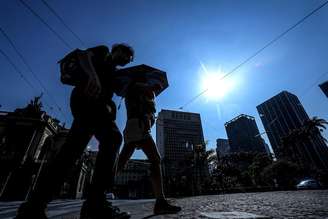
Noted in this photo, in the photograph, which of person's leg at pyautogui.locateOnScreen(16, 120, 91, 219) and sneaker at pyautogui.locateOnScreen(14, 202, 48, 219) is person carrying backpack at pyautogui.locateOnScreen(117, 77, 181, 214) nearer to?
person's leg at pyautogui.locateOnScreen(16, 120, 91, 219)

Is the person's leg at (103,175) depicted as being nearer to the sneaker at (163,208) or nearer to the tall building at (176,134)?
the sneaker at (163,208)

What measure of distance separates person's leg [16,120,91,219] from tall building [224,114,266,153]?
129m

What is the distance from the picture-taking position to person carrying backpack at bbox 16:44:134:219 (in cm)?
139

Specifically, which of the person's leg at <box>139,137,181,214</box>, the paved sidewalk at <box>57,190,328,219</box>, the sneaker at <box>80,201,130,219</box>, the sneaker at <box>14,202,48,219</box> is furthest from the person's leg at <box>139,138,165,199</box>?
the sneaker at <box>14,202,48,219</box>

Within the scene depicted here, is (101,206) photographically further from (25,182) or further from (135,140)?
(25,182)

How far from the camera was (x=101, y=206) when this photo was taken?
1571mm

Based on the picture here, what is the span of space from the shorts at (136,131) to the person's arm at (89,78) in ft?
Result: 3.34

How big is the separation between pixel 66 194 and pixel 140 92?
3271 cm

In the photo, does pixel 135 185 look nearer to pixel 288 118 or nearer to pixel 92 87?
pixel 288 118

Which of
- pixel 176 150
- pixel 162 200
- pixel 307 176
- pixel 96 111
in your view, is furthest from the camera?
pixel 176 150

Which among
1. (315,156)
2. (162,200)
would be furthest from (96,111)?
(315,156)

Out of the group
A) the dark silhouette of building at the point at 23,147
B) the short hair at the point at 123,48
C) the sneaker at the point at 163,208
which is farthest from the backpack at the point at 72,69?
the dark silhouette of building at the point at 23,147

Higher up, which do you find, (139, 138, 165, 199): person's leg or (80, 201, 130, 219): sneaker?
(139, 138, 165, 199): person's leg

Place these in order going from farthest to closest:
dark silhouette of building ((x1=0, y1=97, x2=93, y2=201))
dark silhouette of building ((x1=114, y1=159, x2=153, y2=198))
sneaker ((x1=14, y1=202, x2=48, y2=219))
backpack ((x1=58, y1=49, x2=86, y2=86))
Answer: dark silhouette of building ((x1=114, y1=159, x2=153, y2=198)), dark silhouette of building ((x1=0, y1=97, x2=93, y2=201)), backpack ((x1=58, y1=49, x2=86, y2=86)), sneaker ((x1=14, y1=202, x2=48, y2=219))
